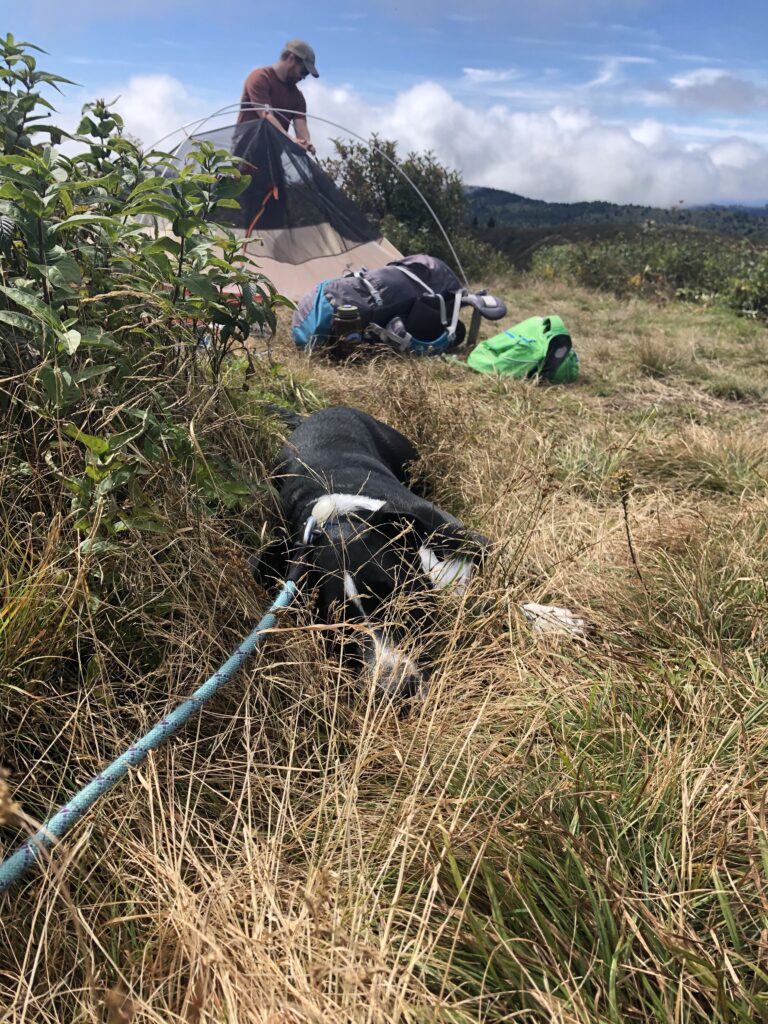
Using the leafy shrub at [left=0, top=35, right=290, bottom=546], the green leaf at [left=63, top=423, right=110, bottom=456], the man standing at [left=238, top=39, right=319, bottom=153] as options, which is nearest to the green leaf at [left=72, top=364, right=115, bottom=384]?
the leafy shrub at [left=0, top=35, right=290, bottom=546]

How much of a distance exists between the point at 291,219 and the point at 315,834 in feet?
22.5

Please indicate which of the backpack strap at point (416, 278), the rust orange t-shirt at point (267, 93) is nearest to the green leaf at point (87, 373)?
the backpack strap at point (416, 278)

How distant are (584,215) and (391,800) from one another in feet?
98.9

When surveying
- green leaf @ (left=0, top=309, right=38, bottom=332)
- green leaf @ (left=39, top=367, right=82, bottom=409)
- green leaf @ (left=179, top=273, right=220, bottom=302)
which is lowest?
green leaf @ (left=39, top=367, right=82, bottom=409)

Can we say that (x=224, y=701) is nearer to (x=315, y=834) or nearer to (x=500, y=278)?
(x=315, y=834)

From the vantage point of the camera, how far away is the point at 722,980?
108cm

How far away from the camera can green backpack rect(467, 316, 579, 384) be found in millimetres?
5562

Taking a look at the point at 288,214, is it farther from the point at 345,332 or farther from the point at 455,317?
the point at 345,332

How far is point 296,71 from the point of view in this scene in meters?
7.46

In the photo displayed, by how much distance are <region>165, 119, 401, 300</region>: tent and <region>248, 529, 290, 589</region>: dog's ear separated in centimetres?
509

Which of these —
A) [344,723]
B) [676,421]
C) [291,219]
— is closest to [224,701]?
[344,723]

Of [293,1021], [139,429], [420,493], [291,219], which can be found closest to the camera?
[293,1021]

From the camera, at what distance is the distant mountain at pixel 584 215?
2197cm

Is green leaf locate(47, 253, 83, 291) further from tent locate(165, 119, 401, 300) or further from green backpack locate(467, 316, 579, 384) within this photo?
tent locate(165, 119, 401, 300)
